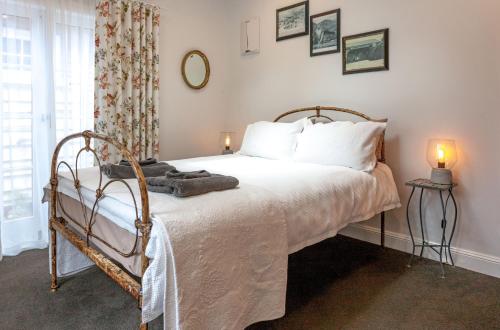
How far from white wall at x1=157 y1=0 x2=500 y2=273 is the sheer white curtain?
38.0 inches

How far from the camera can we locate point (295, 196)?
1862 millimetres

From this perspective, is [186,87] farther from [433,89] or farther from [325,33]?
[433,89]

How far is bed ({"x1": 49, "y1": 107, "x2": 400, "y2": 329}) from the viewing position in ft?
4.26

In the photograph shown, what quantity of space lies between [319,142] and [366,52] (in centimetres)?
94

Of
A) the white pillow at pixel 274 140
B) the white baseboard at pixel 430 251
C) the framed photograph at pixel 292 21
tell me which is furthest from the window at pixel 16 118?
the white baseboard at pixel 430 251

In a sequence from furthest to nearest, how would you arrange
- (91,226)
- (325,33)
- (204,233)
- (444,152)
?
(325,33) → (444,152) → (91,226) → (204,233)

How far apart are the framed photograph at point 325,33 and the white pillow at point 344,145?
853mm

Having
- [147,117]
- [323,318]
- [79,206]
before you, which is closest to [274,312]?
[323,318]

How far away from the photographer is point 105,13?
315 cm

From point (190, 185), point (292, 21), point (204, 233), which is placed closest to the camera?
point (204, 233)

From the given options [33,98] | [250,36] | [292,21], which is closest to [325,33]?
[292,21]

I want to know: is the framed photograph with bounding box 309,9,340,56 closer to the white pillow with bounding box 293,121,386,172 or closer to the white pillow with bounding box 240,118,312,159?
the white pillow with bounding box 240,118,312,159

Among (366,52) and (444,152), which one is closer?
(444,152)

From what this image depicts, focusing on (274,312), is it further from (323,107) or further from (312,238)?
(323,107)
